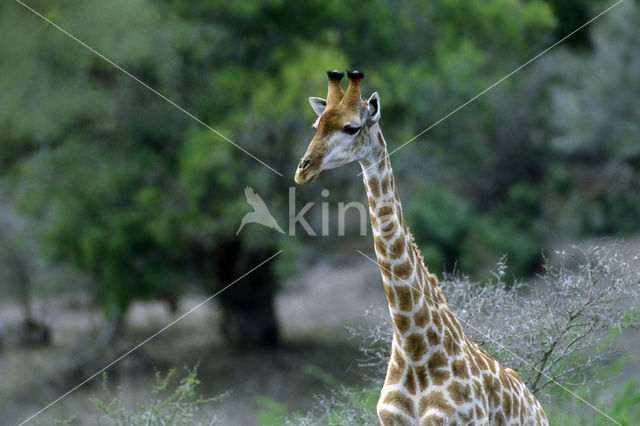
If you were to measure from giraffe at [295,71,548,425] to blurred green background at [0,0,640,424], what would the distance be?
5583mm

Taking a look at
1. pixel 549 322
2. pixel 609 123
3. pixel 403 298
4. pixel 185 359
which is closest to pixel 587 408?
pixel 549 322

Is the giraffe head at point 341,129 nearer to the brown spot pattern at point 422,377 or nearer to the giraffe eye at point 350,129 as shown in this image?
the giraffe eye at point 350,129

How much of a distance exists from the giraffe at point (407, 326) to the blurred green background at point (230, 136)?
5.58m

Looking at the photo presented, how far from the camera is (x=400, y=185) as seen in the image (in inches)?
524

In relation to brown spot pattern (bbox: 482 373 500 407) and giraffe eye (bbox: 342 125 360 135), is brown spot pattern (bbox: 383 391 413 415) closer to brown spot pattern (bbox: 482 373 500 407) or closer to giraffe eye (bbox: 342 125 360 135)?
brown spot pattern (bbox: 482 373 500 407)

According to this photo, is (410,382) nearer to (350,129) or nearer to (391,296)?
(391,296)

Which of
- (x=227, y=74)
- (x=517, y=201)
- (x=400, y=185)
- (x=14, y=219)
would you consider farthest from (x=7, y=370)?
(x=517, y=201)

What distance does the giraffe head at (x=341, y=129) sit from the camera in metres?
2.98

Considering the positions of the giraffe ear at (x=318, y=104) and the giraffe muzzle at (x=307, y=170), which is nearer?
the giraffe muzzle at (x=307, y=170)

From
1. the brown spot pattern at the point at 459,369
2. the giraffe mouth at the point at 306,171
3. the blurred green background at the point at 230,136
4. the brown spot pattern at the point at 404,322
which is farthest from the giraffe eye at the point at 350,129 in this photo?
the blurred green background at the point at 230,136

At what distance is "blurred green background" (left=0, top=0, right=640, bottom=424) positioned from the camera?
891cm

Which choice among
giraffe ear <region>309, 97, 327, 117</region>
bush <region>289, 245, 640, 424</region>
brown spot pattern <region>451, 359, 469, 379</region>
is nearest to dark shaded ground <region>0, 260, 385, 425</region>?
bush <region>289, 245, 640, 424</region>

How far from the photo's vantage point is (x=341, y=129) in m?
3.05

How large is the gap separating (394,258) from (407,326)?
0.94 feet
